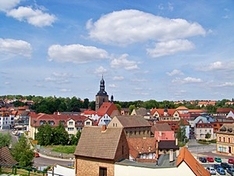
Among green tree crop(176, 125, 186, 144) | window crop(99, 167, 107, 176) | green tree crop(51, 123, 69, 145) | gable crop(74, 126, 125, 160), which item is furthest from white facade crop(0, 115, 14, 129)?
window crop(99, 167, 107, 176)

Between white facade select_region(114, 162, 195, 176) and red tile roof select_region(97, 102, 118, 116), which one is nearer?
white facade select_region(114, 162, 195, 176)

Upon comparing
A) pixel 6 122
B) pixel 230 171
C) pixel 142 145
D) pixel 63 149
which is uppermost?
pixel 142 145

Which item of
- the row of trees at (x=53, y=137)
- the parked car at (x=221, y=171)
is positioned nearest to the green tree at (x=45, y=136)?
the row of trees at (x=53, y=137)

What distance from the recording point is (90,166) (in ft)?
66.3

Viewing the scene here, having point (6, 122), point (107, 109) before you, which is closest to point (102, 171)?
point (107, 109)

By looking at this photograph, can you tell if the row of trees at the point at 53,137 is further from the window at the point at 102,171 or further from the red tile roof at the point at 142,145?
the window at the point at 102,171

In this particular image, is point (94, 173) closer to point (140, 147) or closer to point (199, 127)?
point (140, 147)

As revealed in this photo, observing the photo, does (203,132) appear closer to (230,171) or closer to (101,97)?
(101,97)

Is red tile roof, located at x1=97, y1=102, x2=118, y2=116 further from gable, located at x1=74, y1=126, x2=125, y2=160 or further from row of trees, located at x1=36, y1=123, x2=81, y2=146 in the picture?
gable, located at x1=74, y1=126, x2=125, y2=160

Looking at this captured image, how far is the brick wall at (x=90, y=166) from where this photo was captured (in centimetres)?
1939

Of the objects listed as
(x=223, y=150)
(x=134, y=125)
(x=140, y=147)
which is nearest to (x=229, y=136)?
(x=223, y=150)

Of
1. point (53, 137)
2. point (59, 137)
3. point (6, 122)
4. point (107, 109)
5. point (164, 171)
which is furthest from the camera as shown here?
point (6, 122)

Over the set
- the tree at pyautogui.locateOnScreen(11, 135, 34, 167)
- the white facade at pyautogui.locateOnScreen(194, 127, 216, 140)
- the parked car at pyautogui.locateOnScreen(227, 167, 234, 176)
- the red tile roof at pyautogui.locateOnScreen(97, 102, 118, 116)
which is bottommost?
the parked car at pyautogui.locateOnScreen(227, 167, 234, 176)

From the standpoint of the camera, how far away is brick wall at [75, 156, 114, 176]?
19.4m
